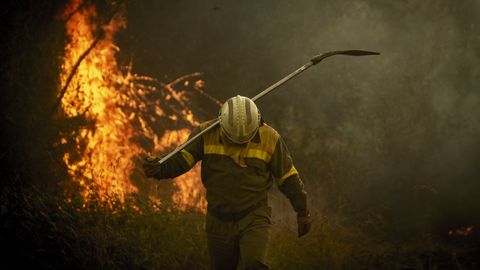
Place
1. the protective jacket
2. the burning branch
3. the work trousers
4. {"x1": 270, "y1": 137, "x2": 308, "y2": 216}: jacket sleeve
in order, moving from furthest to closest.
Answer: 1. the burning branch
2. {"x1": 270, "y1": 137, "x2": 308, "y2": 216}: jacket sleeve
3. the protective jacket
4. the work trousers

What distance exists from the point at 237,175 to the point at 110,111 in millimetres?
5528

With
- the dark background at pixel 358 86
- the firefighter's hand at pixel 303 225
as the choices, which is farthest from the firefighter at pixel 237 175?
the dark background at pixel 358 86

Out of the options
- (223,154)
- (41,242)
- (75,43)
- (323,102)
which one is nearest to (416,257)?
(323,102)

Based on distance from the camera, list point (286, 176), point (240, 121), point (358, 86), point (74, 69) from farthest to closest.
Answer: point (358, 86)
point (74, 69)
point (286, 176)
point (240, 121)

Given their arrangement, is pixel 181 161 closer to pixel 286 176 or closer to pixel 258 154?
pixel 258 154

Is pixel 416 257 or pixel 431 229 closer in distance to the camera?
pixel 416 257

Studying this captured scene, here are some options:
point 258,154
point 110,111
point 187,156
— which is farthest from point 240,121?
point 110,111

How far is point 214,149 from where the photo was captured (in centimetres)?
527

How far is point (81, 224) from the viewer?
20.8ft

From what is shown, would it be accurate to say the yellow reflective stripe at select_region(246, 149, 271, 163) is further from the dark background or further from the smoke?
the smoke

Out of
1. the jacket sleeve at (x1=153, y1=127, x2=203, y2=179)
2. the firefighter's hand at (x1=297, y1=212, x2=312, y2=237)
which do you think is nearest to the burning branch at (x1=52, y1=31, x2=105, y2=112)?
the jacket sleeve at (x1=153, y1=127, x2=203, y2=179)

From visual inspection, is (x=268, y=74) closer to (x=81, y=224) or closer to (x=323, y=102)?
(x=323, y=102)

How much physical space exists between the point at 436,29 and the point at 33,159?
303 inches

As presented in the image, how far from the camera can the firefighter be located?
16.9 feet
